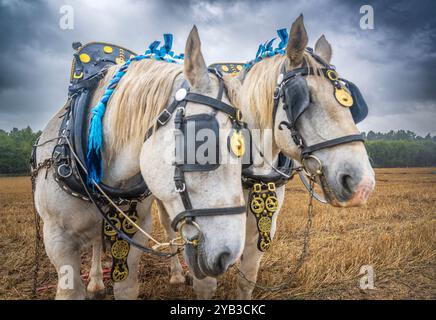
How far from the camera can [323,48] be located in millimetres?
2676

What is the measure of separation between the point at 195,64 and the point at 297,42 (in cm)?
100

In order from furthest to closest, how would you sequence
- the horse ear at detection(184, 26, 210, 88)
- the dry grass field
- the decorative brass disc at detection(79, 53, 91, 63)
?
the dry grass field, the decorative brass disc at detection(79, 53, 91, 63), the horse ear at detection(184, 26, 210, 88)

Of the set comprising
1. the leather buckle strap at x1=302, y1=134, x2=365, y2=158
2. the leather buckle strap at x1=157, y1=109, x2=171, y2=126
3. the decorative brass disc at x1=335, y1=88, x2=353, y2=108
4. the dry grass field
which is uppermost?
the decorative brass disc at x1=335, y1=88, x2=353, y2=108

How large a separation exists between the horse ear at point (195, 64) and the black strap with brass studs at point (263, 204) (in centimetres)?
134

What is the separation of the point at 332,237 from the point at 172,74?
5.71 meters

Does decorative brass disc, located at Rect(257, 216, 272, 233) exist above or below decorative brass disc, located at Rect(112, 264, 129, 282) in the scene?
above

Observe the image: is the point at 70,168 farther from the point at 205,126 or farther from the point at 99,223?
the point at 205,126

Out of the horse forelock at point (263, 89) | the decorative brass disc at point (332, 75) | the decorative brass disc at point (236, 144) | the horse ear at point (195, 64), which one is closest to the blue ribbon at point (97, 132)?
the horse ear at point (195, 64)

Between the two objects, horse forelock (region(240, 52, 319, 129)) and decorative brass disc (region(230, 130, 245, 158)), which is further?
horse forelock (region(240, 52, 319, 129))

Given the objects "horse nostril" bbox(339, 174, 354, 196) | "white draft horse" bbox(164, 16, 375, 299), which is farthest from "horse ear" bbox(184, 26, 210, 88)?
"horse nostril" bbox(339, 174, 354, 196)

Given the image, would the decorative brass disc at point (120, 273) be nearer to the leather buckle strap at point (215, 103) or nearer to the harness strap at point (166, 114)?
the harness strap at point (166, 114)

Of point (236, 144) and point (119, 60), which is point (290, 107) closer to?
point (236, 144)

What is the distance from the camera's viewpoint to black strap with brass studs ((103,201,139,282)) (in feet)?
7.09

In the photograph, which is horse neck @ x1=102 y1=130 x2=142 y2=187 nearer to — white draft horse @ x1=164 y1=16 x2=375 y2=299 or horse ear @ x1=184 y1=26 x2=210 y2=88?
horse ear @ x1=184 y1=26 x2=210 y2=88
